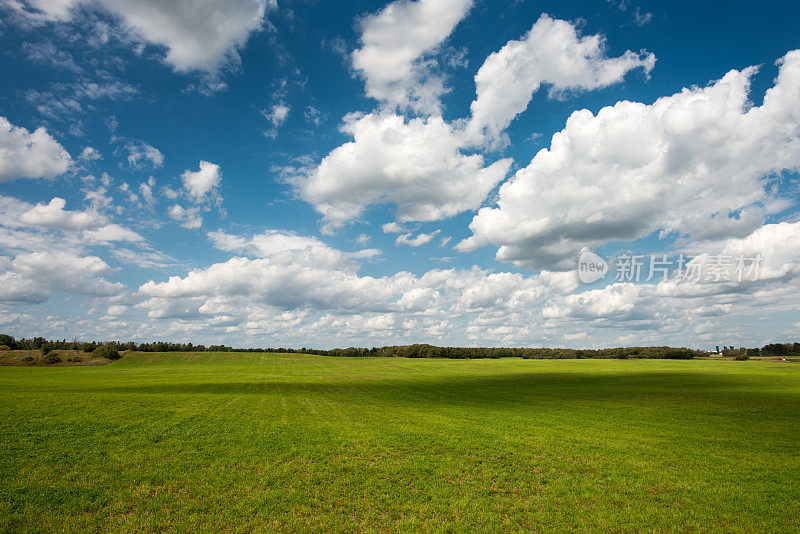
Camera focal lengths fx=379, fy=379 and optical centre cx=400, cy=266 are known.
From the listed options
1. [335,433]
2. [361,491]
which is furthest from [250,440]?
[361,491]

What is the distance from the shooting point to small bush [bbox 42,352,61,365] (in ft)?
423

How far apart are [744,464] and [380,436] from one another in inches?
828

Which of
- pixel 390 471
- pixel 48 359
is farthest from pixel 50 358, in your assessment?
pixel 390 471

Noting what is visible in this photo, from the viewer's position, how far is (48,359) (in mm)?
129500

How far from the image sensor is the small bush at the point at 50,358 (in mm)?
129000

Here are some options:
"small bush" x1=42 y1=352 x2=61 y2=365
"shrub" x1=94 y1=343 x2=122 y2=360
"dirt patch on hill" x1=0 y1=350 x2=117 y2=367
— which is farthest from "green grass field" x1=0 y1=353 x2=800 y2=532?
"shrub" x1=94 y1=343 x2=122 y2=360

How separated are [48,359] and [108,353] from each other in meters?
18.2

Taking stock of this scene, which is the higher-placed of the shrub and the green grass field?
the green grass field

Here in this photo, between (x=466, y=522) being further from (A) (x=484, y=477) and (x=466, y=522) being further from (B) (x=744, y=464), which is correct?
(B) (x=744, y=464)

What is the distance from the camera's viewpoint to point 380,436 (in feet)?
86.1

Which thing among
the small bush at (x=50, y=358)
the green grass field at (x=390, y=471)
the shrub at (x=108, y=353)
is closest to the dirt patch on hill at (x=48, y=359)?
the small bush at (x=50, y=358)

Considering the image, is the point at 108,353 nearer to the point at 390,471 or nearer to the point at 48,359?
the point at 48,359

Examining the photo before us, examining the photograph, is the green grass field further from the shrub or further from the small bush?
the shrub

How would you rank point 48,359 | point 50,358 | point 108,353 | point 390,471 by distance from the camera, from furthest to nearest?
1. point 108,353
2. point 50,358
3. point 48,359
4. point 390,471
